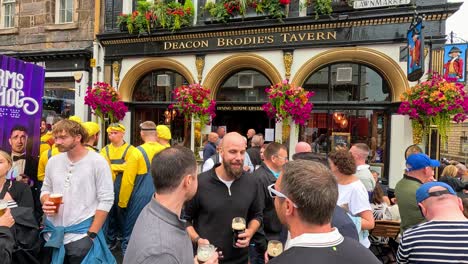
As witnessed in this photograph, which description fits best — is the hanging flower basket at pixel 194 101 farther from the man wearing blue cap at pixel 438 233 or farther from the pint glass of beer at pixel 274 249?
the man wearing blue cap at pixel 438 233

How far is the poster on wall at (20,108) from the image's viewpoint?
3992 mm

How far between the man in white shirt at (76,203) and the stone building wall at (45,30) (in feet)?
33.6

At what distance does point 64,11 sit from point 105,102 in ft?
15.6

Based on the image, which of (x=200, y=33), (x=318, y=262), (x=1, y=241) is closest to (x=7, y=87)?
(x=1, y=241)

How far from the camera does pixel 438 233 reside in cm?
222

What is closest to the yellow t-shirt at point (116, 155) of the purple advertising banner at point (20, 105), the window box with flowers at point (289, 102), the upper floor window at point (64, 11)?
the purple advertising banner at point (20, 105)

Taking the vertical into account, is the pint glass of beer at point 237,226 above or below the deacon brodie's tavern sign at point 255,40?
below

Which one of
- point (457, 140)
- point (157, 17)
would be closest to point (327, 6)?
point (157, 17)

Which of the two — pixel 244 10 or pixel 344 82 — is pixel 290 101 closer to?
pixel 344 82

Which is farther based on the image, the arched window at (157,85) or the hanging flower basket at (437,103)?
the arched window at (157,85)

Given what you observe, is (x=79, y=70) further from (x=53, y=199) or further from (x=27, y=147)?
(x=53, y=199)

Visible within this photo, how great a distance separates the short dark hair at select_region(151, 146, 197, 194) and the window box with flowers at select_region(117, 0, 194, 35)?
931 centimetres

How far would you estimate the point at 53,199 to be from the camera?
2.98 m

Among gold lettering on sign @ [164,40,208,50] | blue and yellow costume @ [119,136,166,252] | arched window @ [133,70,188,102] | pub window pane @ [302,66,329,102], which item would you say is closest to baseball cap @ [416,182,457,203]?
blue and yellow costume @ [119,136,166,252]
